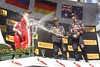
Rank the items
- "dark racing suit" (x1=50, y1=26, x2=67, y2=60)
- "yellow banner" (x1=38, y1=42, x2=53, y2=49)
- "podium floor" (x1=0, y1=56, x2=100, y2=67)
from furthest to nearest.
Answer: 1. "yellow banner" (x1=38, y1=42, x2=53, y2=49)
2. "dark racing suit" (x1=50, y1=26, x2=67, y2=60)
3. "podium floor" (x1=0, y1=56, x2=100, y2=67)

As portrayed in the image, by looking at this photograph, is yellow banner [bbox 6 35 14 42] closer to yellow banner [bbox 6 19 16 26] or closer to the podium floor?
yellow banner [bbox 6 19 16 26]

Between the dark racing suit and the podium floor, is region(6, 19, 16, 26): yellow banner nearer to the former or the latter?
the dark racing suit

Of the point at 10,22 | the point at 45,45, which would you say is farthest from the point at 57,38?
the point at 10,22

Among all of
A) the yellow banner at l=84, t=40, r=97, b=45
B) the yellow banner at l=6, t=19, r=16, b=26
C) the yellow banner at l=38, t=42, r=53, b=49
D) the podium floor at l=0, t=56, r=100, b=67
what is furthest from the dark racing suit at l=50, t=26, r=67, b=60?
the yellow banner at l=84, t=40, r=97, b=45

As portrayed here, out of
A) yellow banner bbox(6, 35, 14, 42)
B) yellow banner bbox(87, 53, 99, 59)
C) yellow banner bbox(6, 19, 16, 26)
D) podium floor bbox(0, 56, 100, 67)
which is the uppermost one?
yellow banner bbox(6, 19, 16, 26)

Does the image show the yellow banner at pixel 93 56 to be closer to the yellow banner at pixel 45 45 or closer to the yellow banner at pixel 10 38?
the yellow banner at pixel 45 45

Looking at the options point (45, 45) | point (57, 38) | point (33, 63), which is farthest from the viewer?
point (45, 45)

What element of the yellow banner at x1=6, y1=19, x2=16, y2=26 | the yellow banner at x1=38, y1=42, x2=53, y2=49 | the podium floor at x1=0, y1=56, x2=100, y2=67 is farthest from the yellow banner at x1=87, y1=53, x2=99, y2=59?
the podium floor at x1=0, y1=56, x2=100, y2=67

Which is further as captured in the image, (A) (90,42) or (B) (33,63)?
(A) (90,42)

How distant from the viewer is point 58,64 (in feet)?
29.3

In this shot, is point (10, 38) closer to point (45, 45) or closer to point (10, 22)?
point (10, 22)

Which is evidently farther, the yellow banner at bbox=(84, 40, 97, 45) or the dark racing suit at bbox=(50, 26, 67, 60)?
the yellow banner at bbox=(84, 40, 97, 45)

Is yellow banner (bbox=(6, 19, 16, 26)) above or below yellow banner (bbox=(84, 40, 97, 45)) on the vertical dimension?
above

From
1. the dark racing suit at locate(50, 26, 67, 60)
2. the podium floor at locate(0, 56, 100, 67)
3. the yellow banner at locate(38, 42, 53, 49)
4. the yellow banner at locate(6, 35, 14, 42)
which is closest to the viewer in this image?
the podium floor at locate(0, 56, 100, 67)
